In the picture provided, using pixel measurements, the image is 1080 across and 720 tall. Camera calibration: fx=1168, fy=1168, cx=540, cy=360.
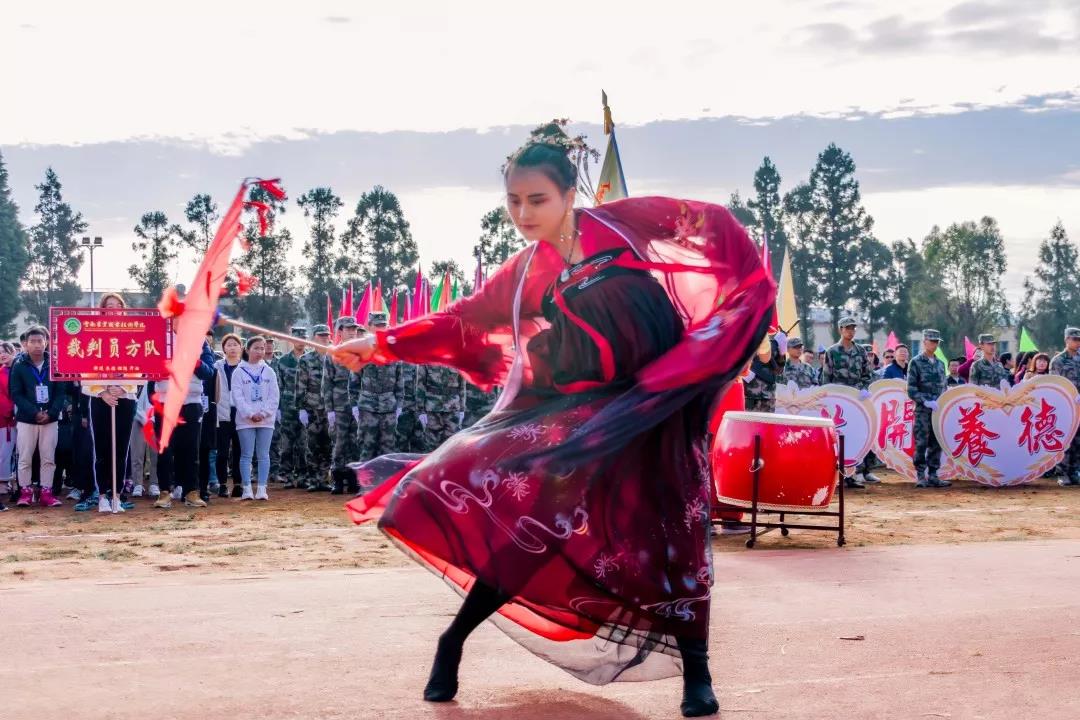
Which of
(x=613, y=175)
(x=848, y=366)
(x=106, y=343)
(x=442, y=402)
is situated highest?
(x=613, y=175)

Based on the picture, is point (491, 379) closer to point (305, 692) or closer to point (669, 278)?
point (669, 278)

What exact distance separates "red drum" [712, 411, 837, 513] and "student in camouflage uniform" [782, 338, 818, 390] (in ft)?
19.5

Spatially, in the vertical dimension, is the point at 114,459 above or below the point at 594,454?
below

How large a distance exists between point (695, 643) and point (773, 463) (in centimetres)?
438

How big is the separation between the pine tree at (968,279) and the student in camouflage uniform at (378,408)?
51.8 m

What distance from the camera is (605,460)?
367 centimetres

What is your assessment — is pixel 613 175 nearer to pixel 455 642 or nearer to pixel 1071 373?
pixel 455 642

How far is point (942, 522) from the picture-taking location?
10344 millimetres

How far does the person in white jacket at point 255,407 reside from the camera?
12.4 metres

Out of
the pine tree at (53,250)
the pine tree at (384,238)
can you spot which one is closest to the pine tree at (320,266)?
the pine tree at (384,238)

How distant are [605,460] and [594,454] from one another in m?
0.05

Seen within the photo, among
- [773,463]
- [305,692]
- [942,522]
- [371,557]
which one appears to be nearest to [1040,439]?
[942,522]

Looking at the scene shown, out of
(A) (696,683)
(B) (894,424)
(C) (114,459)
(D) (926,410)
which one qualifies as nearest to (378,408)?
(C) (114,459)

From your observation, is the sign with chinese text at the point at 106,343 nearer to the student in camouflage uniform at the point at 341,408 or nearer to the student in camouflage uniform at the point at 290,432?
the student in camouflage uniform at the point at 341,408
